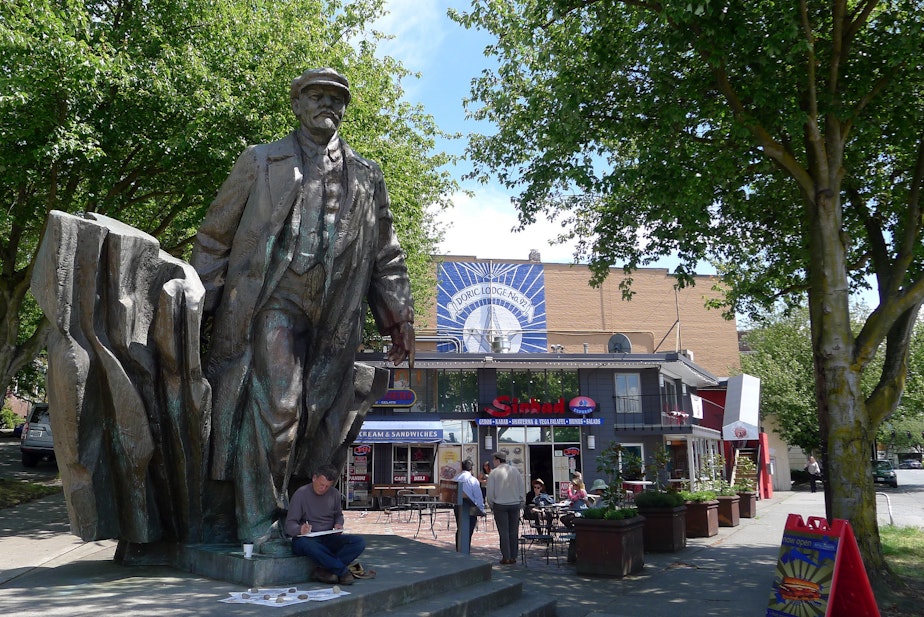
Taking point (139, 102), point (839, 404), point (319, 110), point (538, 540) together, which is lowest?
point (538, 540)

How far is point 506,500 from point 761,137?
599 cm

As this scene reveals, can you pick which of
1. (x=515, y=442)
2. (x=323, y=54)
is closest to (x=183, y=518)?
(x=323, y=54)

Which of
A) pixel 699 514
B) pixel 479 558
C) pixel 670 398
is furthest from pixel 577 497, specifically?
pixel 670 398

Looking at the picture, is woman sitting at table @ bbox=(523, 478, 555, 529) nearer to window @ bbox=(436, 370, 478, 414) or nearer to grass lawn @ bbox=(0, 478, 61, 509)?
grass lawn @ bbox=(0, 478, 61, 509)

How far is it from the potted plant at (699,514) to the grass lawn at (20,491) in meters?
13.5

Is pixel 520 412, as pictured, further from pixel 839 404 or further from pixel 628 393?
pixel 839 404

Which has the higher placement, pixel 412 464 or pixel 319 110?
pixel 319 110

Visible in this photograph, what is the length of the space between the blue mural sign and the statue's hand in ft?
85.0

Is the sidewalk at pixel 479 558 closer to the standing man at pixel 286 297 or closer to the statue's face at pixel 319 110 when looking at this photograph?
the standing man at pixel 286 297

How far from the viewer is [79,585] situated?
4.95m

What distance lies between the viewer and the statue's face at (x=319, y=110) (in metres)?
6.00

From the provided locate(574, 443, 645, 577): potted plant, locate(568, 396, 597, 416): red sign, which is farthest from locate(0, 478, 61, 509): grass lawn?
locate(568, 396, 597, 416): red sign

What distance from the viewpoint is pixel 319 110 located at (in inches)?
236

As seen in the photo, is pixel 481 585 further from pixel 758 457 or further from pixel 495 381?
pixel 758 457
